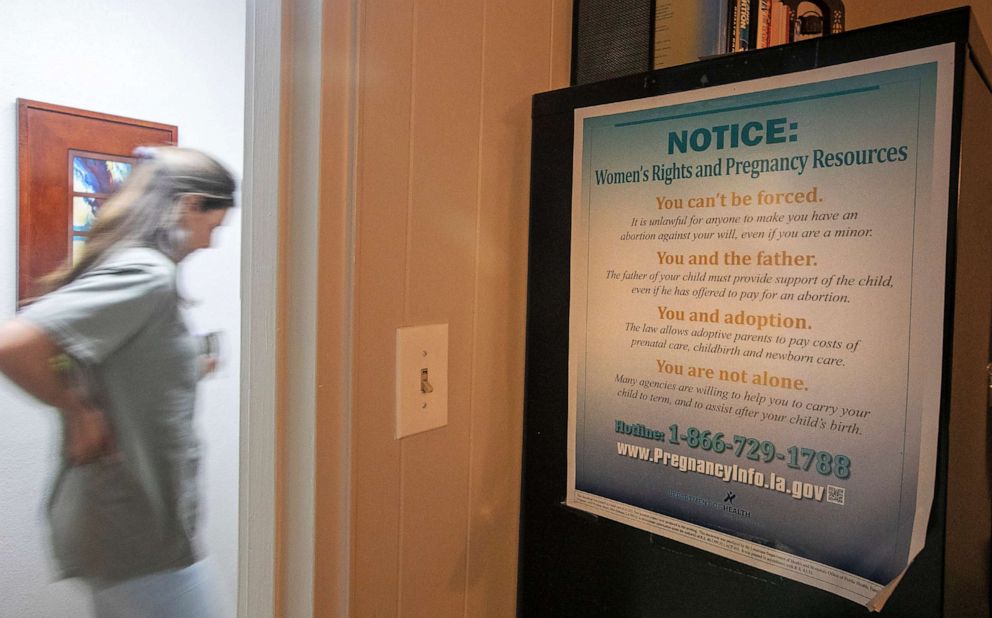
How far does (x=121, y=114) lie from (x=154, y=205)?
1.47 ft

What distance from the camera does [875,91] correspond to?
61cm

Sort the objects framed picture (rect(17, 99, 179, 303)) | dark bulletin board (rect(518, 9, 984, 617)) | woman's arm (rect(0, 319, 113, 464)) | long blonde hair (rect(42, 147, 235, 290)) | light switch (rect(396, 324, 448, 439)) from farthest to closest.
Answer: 1. framed picture (rect(17, 99, 179, 303))
2. long blonde hair (rect(42, 147, 235, 290))
3. woman's arm (rect(0, 319, 113, 464))
4. light switch (rect(396, 324, 448, 439))
5. dark bulletin board (rect(518, 9, 984, 617))

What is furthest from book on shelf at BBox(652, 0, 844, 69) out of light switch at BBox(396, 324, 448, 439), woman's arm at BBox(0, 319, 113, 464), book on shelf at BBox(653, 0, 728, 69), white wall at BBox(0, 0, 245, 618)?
woman's arm at BBox(0, 319, 113, 464)

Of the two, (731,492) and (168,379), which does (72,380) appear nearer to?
(168,379)

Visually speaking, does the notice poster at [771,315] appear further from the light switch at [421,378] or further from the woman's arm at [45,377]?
the woman's arm at [45,377]

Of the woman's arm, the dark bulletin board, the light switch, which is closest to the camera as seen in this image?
the dark bulletin board

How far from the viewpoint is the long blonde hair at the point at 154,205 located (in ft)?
3.82

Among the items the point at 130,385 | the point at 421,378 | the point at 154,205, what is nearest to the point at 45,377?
the point at 130,385

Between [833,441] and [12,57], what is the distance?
1.71 meters

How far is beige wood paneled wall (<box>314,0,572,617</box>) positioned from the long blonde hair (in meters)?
0.73

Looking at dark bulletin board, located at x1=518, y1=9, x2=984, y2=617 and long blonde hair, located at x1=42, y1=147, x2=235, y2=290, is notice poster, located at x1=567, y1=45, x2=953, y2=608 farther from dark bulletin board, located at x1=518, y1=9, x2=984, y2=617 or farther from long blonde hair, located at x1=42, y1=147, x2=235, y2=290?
long blonde hair, located at x1=42, y1=147, x2=235, y2=290

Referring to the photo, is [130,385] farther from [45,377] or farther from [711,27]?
[711,27]

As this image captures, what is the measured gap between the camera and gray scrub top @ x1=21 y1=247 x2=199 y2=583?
1077 mm

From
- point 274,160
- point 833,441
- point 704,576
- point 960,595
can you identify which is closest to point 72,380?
point 274,160
